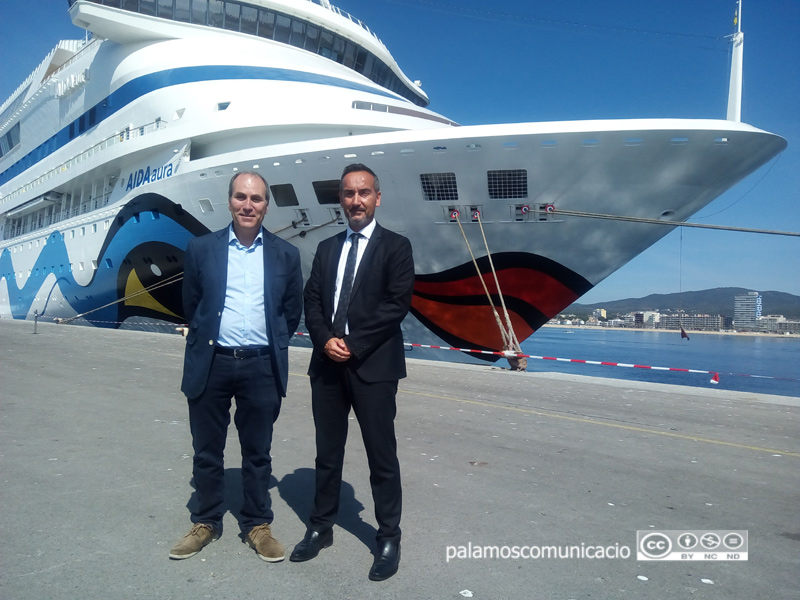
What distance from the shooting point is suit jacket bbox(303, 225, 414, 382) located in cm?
249

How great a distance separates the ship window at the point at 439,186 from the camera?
983 cm

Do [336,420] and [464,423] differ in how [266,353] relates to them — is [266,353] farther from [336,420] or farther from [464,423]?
[464,423]

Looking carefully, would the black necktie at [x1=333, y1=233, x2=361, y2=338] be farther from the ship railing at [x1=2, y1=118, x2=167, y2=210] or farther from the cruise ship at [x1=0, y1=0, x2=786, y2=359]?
the ship railing at [x1=2, y1=118, x2=167, y2=210]

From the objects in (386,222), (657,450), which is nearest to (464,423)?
(657,450)

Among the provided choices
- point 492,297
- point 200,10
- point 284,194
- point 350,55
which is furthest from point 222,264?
point 200,10

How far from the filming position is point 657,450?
14.1ft

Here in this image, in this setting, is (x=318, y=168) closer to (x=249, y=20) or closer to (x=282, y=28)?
(x=282, y=28)

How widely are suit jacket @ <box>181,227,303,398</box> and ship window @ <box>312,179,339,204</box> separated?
8135mm

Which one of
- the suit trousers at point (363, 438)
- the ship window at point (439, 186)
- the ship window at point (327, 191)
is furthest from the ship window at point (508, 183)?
the suit trousers at point (363, 438)

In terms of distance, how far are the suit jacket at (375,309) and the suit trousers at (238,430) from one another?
0.89 feet

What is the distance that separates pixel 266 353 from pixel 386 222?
8178 mm

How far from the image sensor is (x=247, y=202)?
2668mm

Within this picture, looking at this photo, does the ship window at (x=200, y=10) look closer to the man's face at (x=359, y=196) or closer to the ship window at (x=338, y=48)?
the ship window at (x=338, y=48)

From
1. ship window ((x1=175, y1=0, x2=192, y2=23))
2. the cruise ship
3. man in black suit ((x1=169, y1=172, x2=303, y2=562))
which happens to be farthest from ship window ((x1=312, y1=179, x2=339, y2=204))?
ship window ((x1=175, y1=0, x2=192, y2=23))
